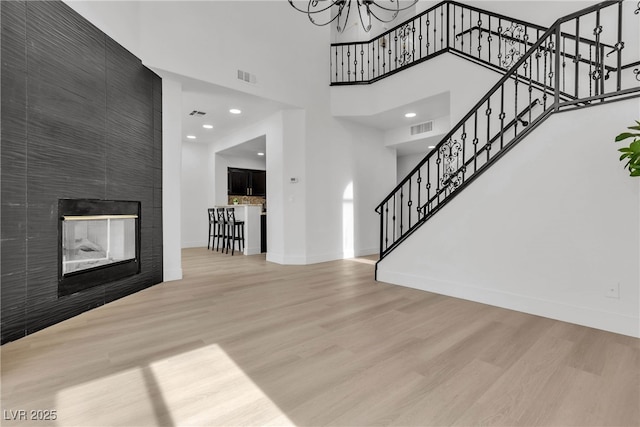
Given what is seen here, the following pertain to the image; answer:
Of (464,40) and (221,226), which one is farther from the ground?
(464,40)

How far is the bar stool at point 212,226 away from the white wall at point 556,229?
592cm

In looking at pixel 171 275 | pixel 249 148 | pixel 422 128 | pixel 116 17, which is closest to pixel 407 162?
pixel 422 128

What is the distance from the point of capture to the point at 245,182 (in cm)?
945

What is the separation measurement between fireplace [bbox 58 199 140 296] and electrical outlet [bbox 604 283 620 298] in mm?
4788

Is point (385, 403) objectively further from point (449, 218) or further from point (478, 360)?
point (449, 218)

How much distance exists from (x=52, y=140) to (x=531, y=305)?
4.68 meters

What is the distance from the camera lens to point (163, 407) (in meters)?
1.49

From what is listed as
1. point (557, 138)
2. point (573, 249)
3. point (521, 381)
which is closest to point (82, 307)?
point (521, 381)

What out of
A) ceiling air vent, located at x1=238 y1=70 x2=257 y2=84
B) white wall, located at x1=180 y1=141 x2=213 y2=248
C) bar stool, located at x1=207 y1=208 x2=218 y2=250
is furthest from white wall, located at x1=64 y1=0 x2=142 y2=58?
white wall, located at x1=180 y1=141 x2=213 y2=248

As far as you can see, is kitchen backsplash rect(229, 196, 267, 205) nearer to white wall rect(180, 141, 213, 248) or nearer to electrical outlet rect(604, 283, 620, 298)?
white wall rect(180, 141, 213, 248)

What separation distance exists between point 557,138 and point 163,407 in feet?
12.0

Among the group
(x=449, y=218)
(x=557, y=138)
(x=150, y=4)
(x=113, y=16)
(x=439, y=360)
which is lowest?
(x=439, y=360)

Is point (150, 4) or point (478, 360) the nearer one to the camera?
point (478, 360)

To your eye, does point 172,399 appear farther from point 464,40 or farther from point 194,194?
point 194,194
